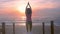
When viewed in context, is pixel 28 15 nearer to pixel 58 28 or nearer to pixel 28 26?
pixel 28 26

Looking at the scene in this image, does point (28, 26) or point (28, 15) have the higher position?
point (28, 15)

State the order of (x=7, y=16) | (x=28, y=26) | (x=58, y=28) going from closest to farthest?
(x=28, y=26)
(x=58, y=28)
(x=7, y=16)

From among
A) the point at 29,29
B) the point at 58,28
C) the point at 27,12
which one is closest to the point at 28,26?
the point at 29,29

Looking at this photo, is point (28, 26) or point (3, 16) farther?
point (3, 16)

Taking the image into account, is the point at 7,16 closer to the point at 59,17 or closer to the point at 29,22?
the point at 59,17

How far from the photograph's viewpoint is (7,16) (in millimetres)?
20844

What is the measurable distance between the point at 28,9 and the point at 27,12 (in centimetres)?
12

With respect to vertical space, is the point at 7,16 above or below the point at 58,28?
above

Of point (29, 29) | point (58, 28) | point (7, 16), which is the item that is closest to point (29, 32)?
point (29, 29)

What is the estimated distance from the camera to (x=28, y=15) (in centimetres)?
585

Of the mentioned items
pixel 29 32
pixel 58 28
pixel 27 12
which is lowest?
pixel 58 28

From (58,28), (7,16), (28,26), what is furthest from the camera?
(7,16)

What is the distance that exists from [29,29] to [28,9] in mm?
716

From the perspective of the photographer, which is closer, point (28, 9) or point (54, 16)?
point (28, 9)
